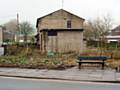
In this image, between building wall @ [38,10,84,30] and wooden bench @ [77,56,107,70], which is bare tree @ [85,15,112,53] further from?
wooden bench @ [77,56,107,70]

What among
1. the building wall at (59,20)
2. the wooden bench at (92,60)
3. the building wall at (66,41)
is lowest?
the wooden bench at (92,60)

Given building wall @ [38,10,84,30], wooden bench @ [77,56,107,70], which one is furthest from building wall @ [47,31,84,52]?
building wall @ [38,10,84,30]

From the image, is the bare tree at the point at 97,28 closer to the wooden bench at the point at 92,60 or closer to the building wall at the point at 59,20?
the building wall at the point at 59,20

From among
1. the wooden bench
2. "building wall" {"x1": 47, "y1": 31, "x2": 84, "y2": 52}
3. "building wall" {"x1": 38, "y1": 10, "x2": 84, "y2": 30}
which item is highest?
"building wall" {"x1": 38, "y1": 10, "x2": 84, "y2": 30}

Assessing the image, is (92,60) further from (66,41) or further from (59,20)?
(59,20)

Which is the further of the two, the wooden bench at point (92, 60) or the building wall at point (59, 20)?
the building wall at point (59, 20)

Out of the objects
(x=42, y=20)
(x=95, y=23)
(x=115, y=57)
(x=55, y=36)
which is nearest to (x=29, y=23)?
(x=95, y=23)

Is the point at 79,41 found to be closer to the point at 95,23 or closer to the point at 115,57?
the point at 115,57

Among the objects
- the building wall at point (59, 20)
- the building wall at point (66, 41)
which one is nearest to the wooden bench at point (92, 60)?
the building wall at point (66, 41)

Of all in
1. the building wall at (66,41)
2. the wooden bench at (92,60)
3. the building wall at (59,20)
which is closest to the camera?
the wooden bench at (92,60)

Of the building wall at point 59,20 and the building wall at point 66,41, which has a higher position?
the building wall at point 59,20

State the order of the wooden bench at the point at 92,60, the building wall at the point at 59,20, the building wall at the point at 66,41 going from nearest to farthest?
the wooden bench at the point at 92,60 → the building wall at the point at 66,41 → the building wall at the point at 59,20

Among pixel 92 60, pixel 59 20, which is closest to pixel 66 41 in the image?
pixel 92 60

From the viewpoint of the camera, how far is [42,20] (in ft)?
216
